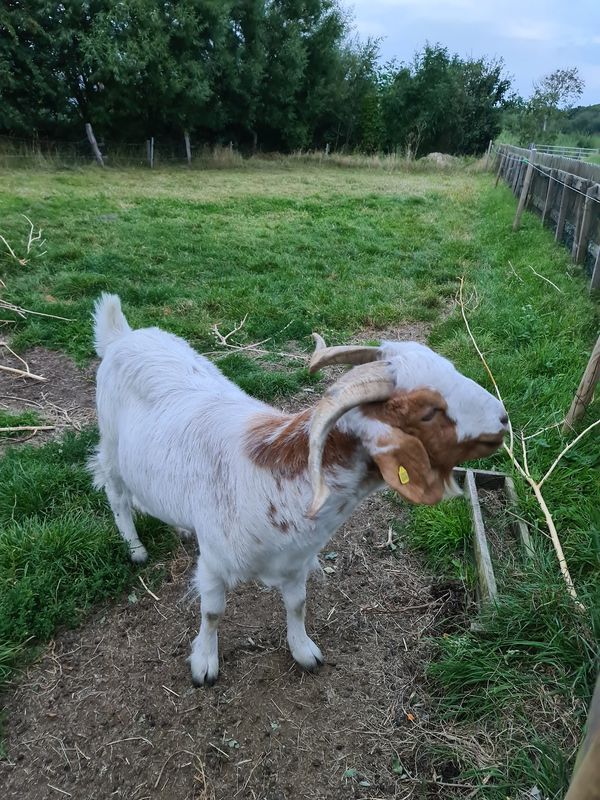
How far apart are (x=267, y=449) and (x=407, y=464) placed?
2.14 ft

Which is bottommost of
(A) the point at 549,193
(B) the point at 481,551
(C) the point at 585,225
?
(B) the point at 481,551

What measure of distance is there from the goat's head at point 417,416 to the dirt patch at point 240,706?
1328 millimetres

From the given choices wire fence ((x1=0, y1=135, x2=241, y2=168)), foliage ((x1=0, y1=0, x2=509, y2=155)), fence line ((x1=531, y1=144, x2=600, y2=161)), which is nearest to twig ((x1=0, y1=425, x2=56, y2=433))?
wire fence ((x1=0, y1=135, x2=241, y2=168))

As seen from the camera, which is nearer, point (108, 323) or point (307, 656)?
point (307, 656)

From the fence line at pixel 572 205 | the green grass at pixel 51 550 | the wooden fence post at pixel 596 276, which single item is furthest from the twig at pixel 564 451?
the fence line at pixel 572 205

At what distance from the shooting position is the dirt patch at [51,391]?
468cm

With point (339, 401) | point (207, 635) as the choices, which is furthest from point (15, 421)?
point (339, 401)

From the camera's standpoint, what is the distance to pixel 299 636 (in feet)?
9.28

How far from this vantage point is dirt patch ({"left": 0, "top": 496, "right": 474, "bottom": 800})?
7.79ft

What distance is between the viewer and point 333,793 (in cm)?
234

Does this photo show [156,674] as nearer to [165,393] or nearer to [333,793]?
[333,793]

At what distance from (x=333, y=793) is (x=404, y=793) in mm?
304

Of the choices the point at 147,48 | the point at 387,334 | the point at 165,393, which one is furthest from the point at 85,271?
the point at 147,48

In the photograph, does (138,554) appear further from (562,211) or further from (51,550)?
(562,211)
